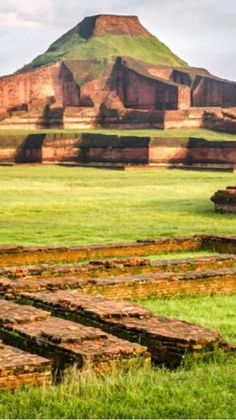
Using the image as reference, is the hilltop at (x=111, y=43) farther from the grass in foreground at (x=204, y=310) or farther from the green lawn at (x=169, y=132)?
the grass in foreground at (x=204, y=310)

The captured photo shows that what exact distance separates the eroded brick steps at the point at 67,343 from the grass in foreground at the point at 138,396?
13 cm

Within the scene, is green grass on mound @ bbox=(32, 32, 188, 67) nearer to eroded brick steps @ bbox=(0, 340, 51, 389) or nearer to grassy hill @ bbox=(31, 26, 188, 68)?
grassy hill @ bbox=(31, 26, 188, 68)

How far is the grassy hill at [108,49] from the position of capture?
181ft

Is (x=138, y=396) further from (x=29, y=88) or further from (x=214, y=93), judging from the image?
(x=214, y=93)

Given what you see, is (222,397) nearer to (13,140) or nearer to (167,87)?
(13,140)

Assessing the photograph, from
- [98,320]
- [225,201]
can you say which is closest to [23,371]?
[98,320]

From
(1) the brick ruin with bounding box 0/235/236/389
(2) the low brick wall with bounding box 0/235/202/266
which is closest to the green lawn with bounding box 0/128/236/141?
(2) the low brick wall with bounding box 0/235/202/266

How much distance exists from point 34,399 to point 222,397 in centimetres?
97

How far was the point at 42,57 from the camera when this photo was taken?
197 feet

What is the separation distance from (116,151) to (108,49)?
2286 cm

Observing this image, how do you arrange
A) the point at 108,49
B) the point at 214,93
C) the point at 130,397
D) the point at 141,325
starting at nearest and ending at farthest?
the point at 130,397 < the point at 141,325 < the point at 108,49 < the point at 214,93

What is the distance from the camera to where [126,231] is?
47.6 feet

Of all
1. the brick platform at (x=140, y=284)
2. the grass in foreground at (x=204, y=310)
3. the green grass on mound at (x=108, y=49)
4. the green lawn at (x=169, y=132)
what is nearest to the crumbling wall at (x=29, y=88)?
the green grass on mound at (x=108, y=49)

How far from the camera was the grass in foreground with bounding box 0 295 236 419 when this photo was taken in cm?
447
